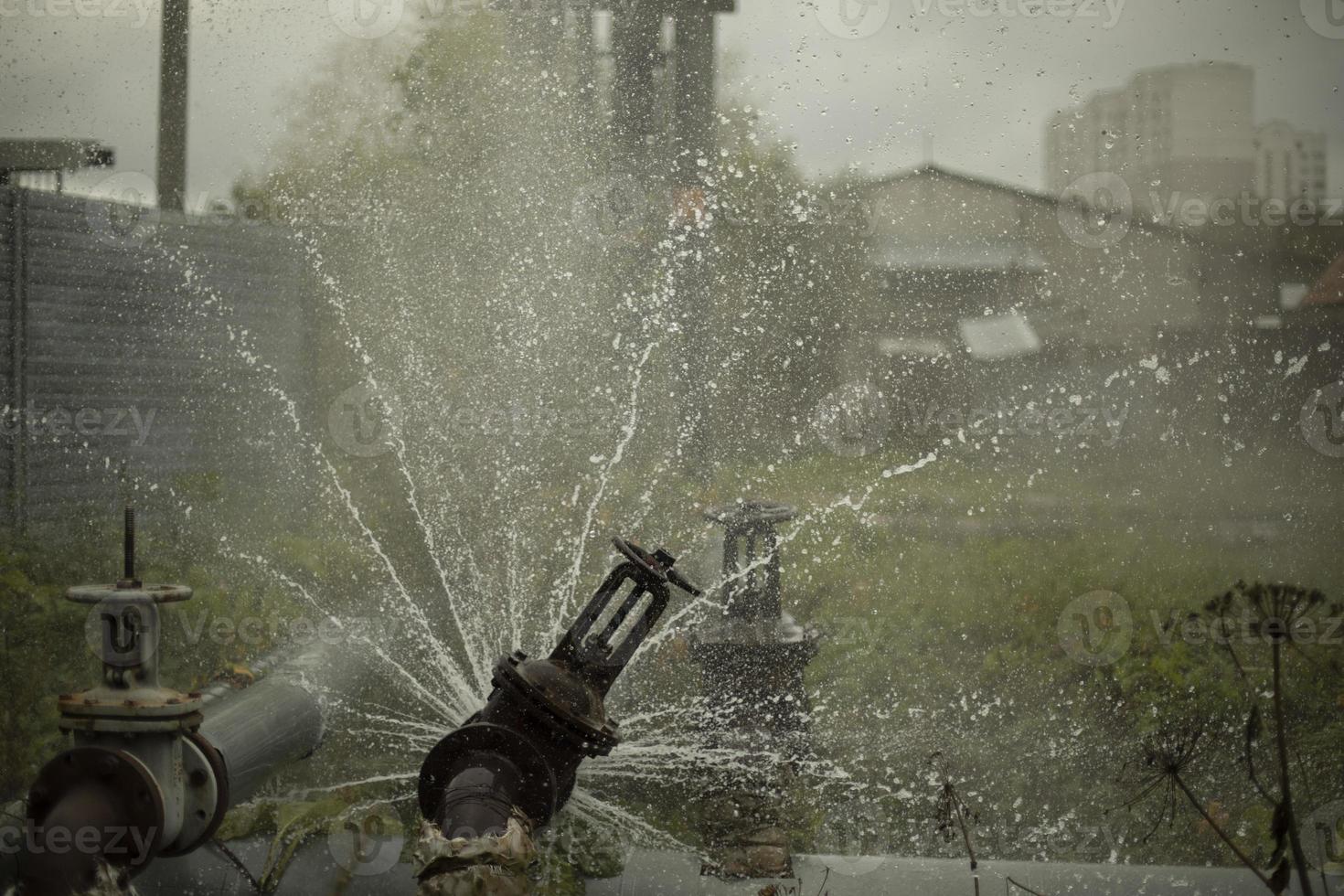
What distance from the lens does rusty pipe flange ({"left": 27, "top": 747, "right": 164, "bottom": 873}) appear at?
274cm

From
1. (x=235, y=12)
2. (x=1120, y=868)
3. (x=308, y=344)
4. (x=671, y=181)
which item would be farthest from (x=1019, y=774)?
(x=235, y=12)

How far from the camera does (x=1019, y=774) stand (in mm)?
4949

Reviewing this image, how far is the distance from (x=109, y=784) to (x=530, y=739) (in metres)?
0.98

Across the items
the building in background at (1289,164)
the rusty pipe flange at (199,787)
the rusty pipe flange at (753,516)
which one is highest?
the building in background at (1289,164)

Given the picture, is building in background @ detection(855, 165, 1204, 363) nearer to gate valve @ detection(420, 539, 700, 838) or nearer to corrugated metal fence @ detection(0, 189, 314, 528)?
corrugated metal fence @ detection(0, 189, 314, 528)

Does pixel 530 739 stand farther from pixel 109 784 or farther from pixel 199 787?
pixel 109 784

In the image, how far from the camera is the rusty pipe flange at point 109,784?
2.74 m

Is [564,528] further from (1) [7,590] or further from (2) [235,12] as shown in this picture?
(2) [235,12]

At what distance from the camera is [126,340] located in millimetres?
6113

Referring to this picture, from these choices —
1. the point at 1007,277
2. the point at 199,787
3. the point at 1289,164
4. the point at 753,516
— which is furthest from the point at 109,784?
the point at 1289,164

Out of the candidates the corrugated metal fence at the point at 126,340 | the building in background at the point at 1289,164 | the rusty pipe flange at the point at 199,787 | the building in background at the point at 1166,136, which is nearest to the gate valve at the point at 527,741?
the rusty pipe flange at the point at 199,787

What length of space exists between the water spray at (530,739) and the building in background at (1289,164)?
5.06m

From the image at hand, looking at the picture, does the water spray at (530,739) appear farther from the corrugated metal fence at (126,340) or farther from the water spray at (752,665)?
the corrugated metal fence at (126,340)

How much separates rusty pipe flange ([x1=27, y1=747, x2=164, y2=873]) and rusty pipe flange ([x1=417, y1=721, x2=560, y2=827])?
26.3 inches
